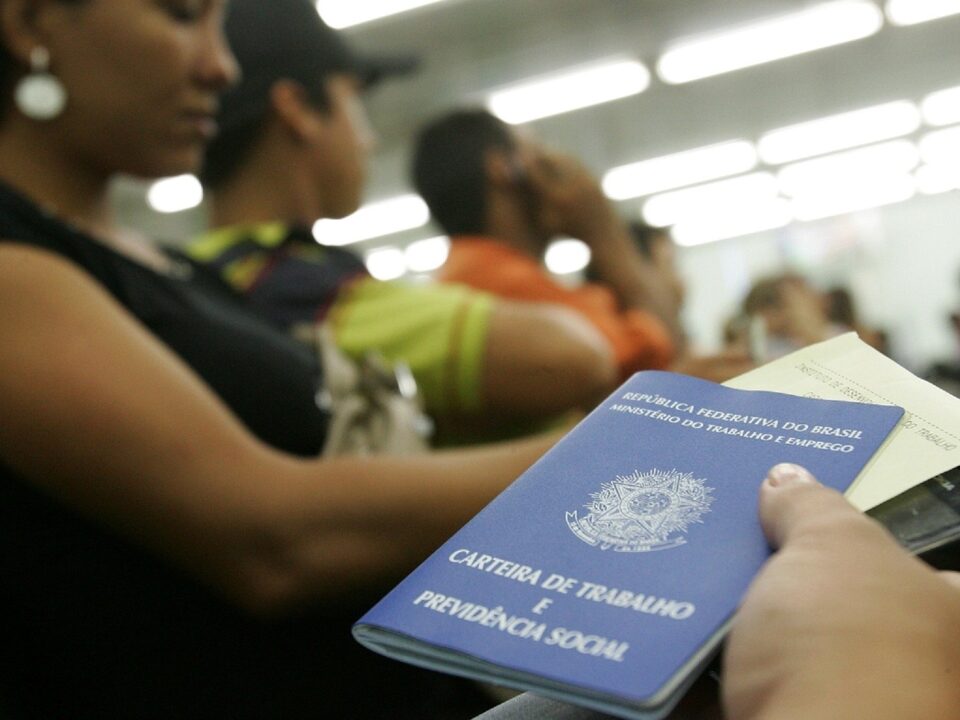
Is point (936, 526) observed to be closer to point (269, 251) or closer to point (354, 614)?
point (354, 614)

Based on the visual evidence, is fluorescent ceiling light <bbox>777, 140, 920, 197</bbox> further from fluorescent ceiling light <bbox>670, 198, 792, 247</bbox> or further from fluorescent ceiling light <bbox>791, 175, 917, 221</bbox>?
fluorescent ceiling light <bbox>670, 198, 792, 247</bbox>

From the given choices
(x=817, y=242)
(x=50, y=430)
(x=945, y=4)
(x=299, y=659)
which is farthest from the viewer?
(x=817, y=242)

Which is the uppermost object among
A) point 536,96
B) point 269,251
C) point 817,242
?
point 269,251

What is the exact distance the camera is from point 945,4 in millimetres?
5750

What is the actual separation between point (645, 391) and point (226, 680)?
0.44 m

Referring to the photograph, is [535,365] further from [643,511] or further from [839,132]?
[839,132]

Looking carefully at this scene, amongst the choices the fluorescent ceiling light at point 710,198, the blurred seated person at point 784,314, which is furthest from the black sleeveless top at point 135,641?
the fluorescent ceiling light at point 710,198

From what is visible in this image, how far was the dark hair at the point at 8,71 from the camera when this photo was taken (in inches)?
40.3

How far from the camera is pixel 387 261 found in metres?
9.75

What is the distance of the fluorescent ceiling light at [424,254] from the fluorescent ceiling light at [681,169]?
1753 mm

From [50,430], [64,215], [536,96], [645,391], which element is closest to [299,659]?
[50,430]

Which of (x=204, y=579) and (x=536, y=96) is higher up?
(x=204, y=579)

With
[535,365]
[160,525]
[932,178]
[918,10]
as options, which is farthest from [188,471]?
[932,178]

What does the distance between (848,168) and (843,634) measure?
28.6ft
